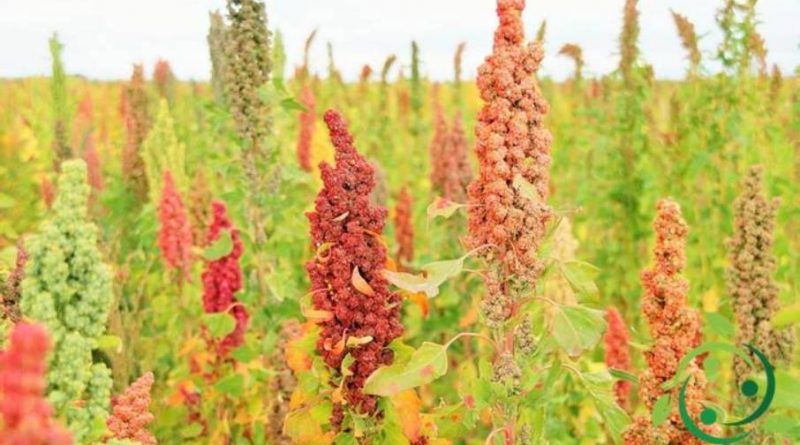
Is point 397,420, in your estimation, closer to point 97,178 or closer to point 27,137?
point 97,178

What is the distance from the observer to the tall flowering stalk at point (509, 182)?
6.60 feet

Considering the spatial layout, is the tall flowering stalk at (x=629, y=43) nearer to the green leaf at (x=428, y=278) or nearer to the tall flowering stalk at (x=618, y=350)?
the tall flowering stalk at (x=618, y=350)

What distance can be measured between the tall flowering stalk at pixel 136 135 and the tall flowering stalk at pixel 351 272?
3821mm

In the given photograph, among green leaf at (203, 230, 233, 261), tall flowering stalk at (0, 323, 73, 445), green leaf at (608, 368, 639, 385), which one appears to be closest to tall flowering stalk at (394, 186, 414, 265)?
green leaf at (203, 230, 233, 261)

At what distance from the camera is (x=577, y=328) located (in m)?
1.94

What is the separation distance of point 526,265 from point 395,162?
6.57 meters

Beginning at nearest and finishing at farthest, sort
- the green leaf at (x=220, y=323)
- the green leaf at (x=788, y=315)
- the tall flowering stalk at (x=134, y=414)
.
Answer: the green leaf at (x=788, y=315), the tall flowering stalk at (x=134, y=414), the green leaf at (x=220, y=323)

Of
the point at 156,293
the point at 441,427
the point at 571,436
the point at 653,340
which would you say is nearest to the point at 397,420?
the point at 441,427

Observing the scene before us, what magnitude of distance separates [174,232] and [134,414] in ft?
10.1

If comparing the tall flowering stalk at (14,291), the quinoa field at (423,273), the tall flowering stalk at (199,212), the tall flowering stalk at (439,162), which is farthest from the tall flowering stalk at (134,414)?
the tall flowering stalk at (439,162)

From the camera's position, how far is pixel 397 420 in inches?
82.9

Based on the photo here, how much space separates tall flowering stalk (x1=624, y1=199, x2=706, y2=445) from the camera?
208 centimetres

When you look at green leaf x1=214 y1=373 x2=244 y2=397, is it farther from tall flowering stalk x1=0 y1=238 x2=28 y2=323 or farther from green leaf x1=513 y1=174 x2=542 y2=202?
green leaf x1=513 y1=174 x2=542 y2=202

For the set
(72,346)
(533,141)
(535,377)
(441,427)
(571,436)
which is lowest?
(571,436)
